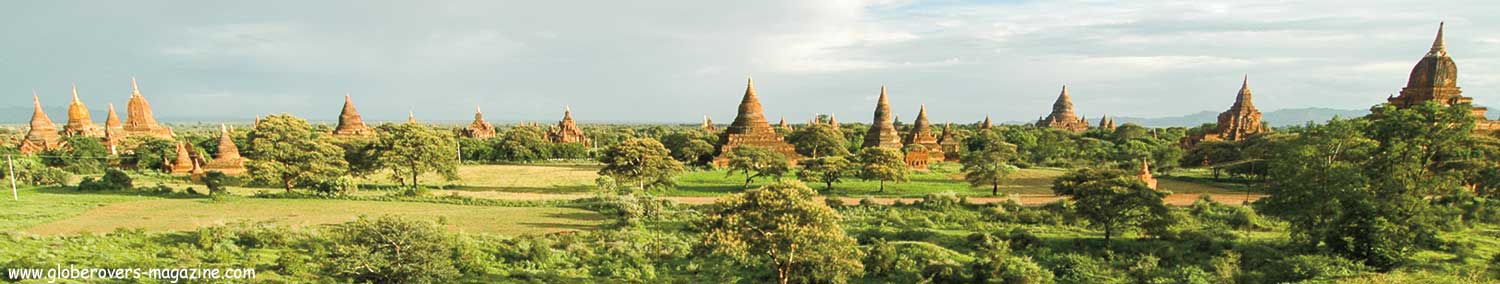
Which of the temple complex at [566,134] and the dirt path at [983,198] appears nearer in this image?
the dirt path at [983,198]

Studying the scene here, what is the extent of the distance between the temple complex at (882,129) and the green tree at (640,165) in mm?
30982

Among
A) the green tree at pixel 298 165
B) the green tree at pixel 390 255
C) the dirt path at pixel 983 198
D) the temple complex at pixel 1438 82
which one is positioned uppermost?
the temple complex at pixel 1438 82

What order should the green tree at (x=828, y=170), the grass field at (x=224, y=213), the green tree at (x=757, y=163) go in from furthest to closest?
the green tree at (x=757, y=163)
the green tree at (x=828, y=170)
the grass field at (x=224, y=213)

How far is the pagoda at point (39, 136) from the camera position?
5900 centimetres

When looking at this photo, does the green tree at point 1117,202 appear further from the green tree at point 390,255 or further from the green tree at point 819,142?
the green tree at point 819,142

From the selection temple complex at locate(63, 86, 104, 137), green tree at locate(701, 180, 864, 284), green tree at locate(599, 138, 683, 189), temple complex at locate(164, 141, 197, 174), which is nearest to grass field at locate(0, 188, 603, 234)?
green tree at locate(599, 138, 683, 189)

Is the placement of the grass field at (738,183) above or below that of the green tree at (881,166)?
below

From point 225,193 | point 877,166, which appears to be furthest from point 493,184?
point 877,166

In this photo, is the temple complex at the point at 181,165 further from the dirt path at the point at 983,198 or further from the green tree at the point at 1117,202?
the green tree at the point at 1117,202

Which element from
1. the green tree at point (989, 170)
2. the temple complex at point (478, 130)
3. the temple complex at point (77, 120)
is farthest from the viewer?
the temple complex at point (478, 130)

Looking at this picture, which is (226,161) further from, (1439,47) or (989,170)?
(1439,47)

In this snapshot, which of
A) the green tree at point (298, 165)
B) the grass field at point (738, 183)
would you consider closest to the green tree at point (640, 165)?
the grass field at point (738, 183)

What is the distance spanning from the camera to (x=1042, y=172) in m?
48.9

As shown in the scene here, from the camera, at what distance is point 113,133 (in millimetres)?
62844
